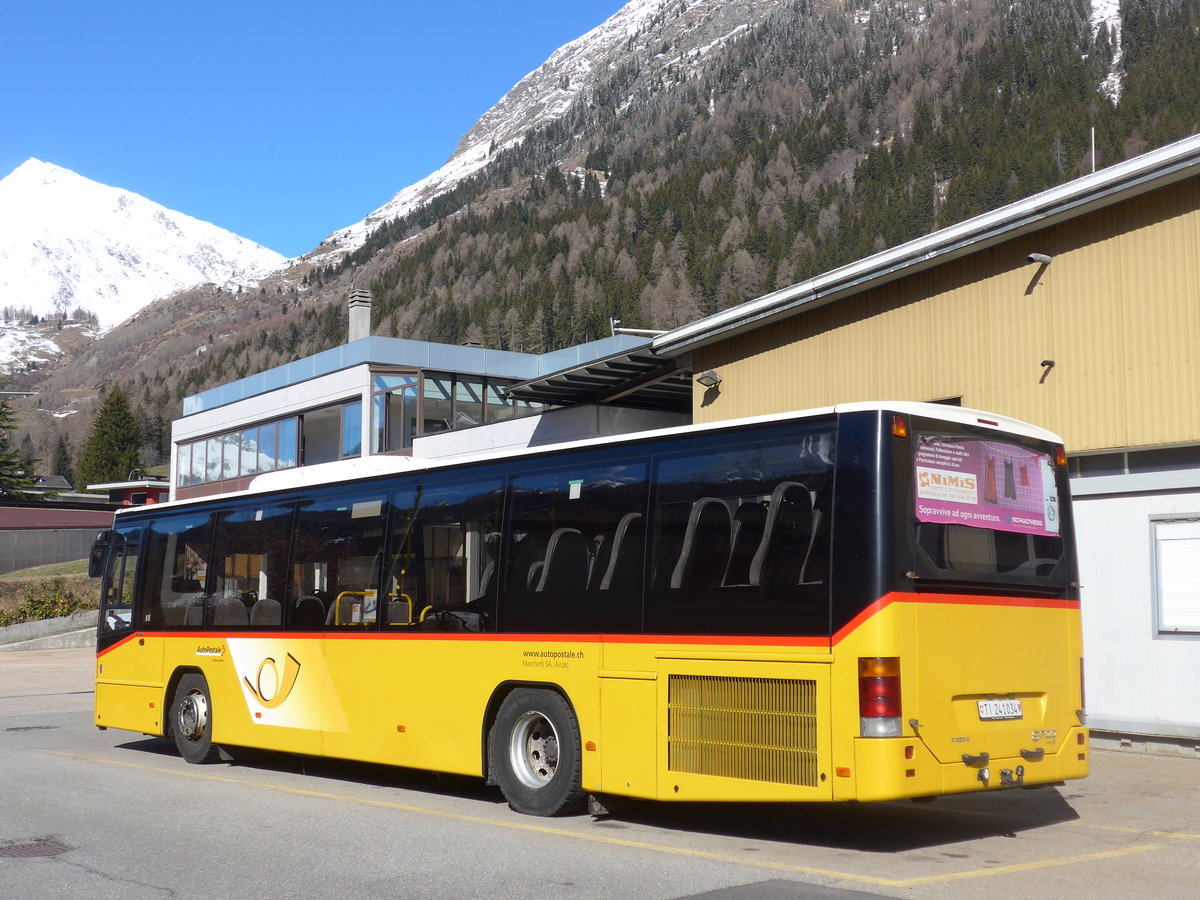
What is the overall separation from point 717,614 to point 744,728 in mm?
782

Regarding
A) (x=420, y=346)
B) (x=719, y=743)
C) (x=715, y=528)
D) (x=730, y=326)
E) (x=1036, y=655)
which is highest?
(x=420, y=346)

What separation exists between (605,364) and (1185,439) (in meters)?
10.8

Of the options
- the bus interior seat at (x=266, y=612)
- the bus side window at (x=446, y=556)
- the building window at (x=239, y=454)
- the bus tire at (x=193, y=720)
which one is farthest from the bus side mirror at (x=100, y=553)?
the building window at (x=239, y=454)

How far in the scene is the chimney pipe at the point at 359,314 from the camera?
159 feet

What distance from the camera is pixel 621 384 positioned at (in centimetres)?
2455

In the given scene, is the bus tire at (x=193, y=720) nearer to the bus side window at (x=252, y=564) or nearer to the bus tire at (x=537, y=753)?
the bus side window at (x=252, y=564)

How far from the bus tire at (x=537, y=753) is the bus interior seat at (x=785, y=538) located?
213cm

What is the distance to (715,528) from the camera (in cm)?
877

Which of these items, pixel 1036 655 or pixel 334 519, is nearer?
pixel 1036 655

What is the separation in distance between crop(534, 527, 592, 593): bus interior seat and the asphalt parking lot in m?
1.78

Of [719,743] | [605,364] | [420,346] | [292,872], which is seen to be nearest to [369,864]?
[292,872]

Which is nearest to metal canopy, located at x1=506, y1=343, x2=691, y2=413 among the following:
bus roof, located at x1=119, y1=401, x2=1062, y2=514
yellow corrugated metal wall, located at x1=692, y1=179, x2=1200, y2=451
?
yellow corrugated metal wall, located at x1=692, y1=179, x2=1200, y2=451

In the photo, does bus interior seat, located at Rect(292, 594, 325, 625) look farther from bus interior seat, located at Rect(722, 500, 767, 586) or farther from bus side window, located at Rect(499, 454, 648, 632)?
bus interior seat, located at Rect(722, 500, 767, 586)

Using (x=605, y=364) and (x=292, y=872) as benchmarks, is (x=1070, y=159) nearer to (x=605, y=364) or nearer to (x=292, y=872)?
(x=605, y=364)
